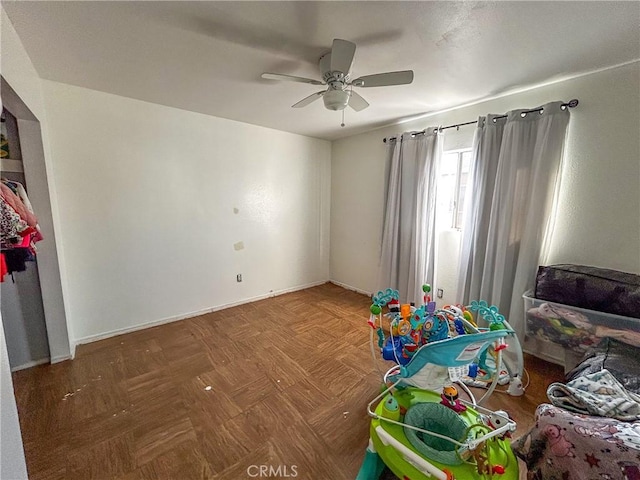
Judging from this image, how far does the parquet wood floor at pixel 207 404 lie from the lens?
1.39m

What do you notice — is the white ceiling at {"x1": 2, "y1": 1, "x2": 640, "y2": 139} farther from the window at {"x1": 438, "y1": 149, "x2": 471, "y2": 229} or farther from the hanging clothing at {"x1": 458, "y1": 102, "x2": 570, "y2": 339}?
the window at {"x1": 438, "y1": 149, "x2": 471, "y2": 229}

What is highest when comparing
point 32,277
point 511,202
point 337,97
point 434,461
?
point 337,97

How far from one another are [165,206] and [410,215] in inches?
109

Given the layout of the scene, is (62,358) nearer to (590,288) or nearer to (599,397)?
(599,397)

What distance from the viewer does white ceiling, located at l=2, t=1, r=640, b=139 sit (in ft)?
Result: 4.29

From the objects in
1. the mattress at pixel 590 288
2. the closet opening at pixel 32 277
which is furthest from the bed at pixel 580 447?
the closet opening at pixel 32 277

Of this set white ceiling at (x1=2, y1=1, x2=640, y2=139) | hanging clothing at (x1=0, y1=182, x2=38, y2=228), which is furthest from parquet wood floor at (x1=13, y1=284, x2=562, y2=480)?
white ceiling at (x1=2, y1=1, x2=640, y2=139)

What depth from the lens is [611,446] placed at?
2.81 ft

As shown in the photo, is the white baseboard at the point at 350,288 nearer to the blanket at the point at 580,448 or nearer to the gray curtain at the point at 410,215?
the gray curtain at the point at 410,215

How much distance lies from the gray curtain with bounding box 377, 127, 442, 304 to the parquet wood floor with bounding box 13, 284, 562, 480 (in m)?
0.86

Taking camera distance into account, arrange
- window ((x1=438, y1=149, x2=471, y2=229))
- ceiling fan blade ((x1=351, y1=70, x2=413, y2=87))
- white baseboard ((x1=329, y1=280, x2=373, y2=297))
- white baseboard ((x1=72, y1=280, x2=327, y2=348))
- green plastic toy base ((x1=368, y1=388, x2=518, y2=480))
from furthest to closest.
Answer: white baseboard ((x1=329, y1=280, x2=373, y2=297)) → window ((x1=438, y1=149, x2=471, y2=229)) → white baseboard ((x1=72, y1=280, x2=327, y2=348)) → ceiling fan blade ((x1=351, y1=70, x2=413, y2=87)) → green plastic toy base ((x1=368, y1=388, x2=518, y2=480))

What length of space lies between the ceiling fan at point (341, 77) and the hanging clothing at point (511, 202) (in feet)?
4.20

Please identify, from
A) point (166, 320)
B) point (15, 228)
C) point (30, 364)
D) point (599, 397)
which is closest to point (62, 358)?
point (30, 364)

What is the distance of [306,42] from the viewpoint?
1.57m
